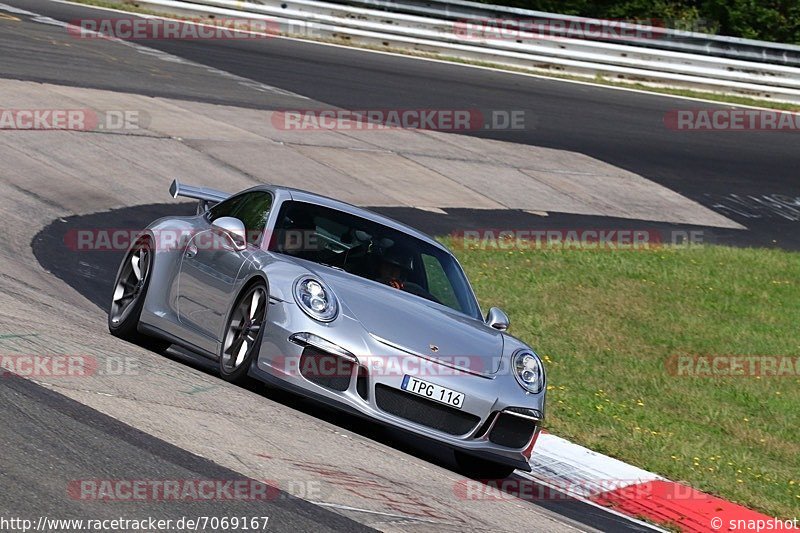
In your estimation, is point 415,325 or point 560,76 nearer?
point 415,325

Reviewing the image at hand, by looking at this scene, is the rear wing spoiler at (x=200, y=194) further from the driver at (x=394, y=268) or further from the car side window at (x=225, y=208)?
the driver at (x=394, y=268)

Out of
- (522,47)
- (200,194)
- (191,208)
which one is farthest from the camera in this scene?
(522,47)

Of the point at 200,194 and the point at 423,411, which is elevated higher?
the point at 200,194

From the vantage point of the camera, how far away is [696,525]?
7477 millimetres

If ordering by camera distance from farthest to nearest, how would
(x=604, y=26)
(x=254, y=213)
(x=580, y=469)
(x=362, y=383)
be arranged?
(x=604, y=26) → (x=254, y=213) → (x=580, y=469) → (x=362, y=383)

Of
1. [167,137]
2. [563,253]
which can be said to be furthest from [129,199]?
[563,253]

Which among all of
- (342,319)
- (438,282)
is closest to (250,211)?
(438,282)

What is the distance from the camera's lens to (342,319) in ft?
23.3

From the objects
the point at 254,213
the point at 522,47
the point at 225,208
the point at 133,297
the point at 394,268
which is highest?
the point at 522,47

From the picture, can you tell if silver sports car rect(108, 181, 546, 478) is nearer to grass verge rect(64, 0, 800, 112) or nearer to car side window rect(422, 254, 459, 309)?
car side window rect(422, 254, 459, 309)

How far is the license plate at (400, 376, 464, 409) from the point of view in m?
6.97

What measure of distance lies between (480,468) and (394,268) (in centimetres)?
138

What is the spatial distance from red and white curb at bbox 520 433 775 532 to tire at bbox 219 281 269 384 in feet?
6.12

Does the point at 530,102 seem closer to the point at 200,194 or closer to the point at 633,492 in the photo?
the point at 200,194
